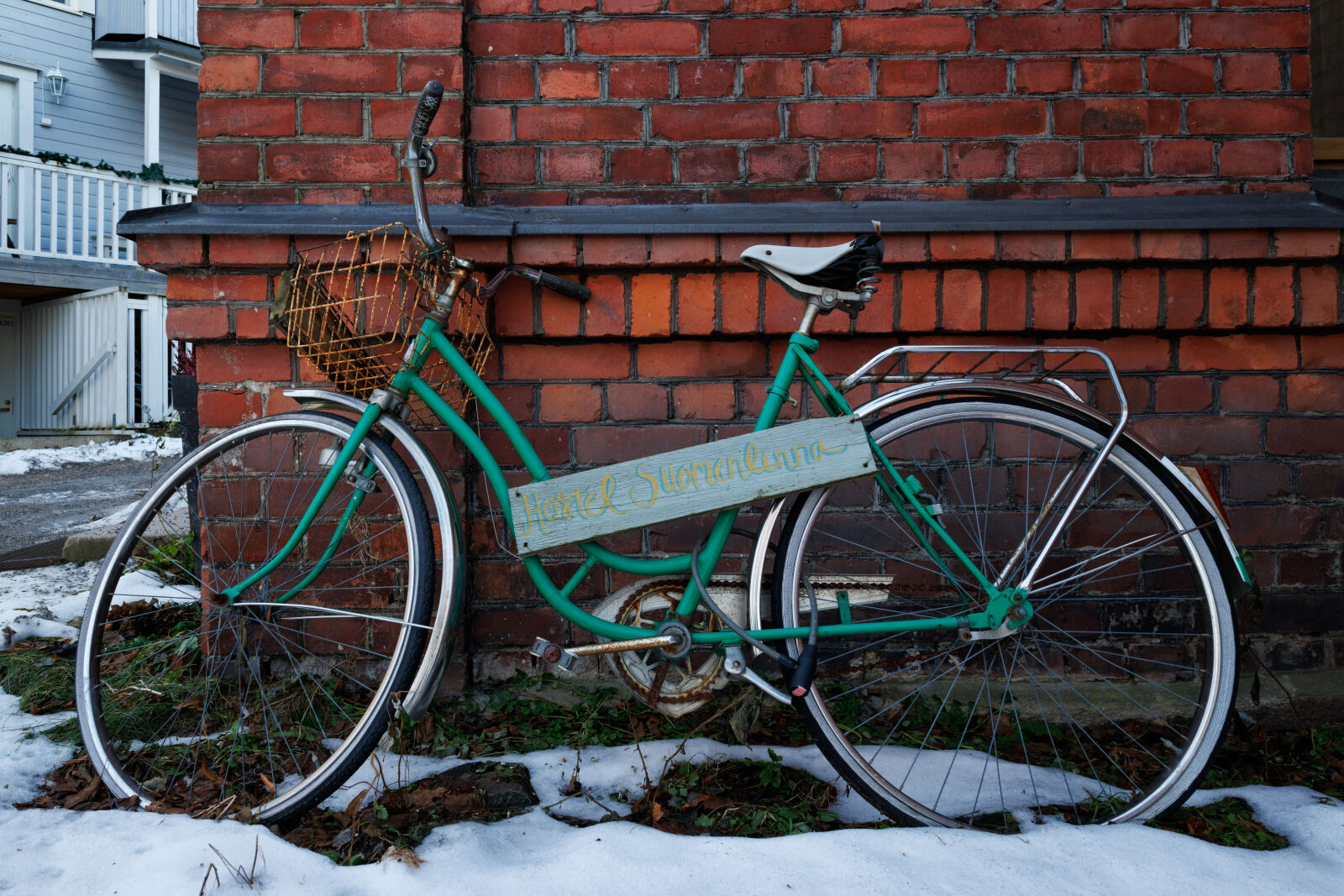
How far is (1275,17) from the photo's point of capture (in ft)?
6.55

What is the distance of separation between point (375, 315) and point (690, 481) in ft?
3.06

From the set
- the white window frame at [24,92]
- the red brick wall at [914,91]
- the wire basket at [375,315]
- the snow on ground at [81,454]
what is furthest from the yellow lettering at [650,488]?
the white window frame at [24,92]

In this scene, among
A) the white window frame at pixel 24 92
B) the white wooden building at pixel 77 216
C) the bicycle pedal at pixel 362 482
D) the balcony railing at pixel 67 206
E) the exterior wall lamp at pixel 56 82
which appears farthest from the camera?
the exterior wall lamp at pixel 56 82

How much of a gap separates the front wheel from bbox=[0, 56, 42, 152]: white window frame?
14.5 meters

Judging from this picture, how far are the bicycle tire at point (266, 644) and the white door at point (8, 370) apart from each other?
11.5m

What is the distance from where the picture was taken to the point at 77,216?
10.7m

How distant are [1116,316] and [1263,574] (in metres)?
0.76

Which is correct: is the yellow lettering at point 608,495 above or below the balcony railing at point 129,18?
below

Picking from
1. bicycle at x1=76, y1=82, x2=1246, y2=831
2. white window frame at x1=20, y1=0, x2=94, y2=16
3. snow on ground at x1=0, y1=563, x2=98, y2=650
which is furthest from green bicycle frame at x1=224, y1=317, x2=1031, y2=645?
white window frame at x1=20, y1=0, x2=94, y2=16

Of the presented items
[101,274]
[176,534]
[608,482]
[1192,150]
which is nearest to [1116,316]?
[1192,150]

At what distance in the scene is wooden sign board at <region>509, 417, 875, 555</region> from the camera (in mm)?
1491

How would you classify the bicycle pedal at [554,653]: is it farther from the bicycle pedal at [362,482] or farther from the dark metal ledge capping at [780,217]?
the dark metal ledge capping at [780,217]

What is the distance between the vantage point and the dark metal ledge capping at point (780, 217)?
6.19 ft

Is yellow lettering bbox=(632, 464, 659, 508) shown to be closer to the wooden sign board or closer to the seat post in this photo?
the wooden sign board
